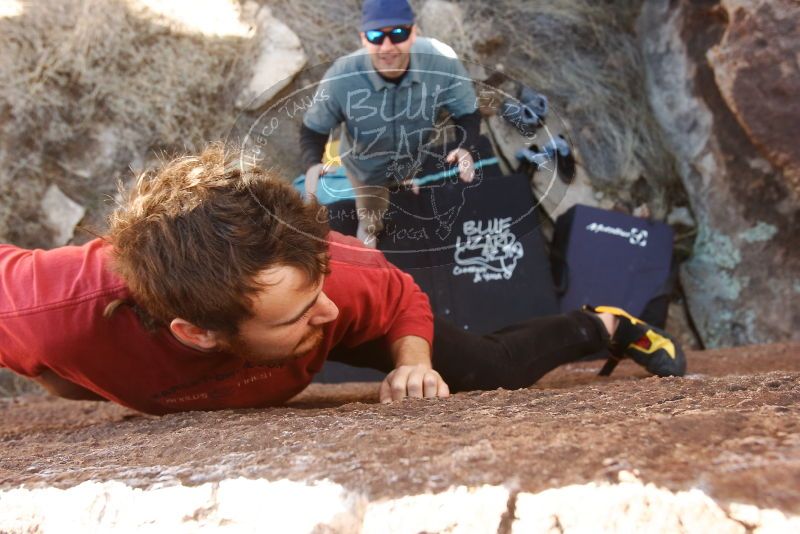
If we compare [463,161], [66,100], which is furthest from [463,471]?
[66,100]

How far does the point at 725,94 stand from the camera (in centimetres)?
251

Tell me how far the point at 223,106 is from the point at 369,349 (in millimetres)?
830

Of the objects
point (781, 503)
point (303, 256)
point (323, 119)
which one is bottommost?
point (781, 503)

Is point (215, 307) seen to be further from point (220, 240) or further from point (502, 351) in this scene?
point (502, 351)

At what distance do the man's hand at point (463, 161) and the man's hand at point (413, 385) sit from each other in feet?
1.47

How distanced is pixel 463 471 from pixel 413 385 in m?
0.62

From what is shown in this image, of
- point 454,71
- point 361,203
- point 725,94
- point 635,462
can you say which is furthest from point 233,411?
point 725,94

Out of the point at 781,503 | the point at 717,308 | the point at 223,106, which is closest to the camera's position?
the point at 781,503

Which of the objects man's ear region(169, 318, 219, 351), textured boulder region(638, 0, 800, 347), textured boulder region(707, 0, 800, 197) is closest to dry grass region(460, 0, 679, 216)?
textured boulder region(638, 0, 800, 347)

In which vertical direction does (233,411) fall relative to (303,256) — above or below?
below

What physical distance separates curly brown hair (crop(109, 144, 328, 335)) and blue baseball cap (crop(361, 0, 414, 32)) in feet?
0.92

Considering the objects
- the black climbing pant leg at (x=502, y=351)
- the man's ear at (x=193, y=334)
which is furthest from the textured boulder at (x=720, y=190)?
the man's ear at (x=193, y=334)

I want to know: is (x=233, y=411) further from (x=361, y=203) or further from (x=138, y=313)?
(x=361, y=203)

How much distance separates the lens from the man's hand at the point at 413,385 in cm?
145
